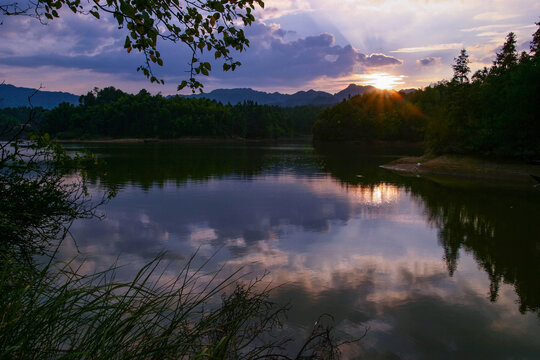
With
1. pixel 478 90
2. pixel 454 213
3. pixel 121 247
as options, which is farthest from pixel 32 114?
pixel 478 90

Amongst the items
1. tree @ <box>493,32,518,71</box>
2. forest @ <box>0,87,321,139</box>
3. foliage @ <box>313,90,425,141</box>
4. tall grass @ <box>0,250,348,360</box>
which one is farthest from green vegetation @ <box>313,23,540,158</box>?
forest @ <box>0,87,321,139</box>

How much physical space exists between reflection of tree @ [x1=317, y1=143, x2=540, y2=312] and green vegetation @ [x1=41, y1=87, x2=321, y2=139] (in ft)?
430

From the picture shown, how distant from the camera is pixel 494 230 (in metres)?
16.4

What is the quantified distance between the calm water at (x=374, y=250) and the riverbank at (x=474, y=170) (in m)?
6.74

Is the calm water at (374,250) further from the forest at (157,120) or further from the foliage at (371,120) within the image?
the forest at (157,120)

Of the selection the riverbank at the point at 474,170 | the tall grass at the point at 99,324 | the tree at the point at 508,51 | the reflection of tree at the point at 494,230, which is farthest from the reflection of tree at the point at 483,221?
the tree at the point at 508,51

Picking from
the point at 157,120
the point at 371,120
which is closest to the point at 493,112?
the point at 371,120

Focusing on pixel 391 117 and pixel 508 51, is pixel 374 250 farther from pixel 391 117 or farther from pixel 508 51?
pixel 391 117

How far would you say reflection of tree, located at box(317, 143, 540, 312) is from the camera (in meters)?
11.0

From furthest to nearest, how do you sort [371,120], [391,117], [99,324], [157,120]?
[157,120], [371,120], [391,117], [99,324]

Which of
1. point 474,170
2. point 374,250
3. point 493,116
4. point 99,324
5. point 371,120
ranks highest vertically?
point 371,120

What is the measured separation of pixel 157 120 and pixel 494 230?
14725 centimetres

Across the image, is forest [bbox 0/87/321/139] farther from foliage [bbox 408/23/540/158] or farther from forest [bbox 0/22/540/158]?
foliage [bbox 408/23/540/158]

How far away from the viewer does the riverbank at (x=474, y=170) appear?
107 feet
